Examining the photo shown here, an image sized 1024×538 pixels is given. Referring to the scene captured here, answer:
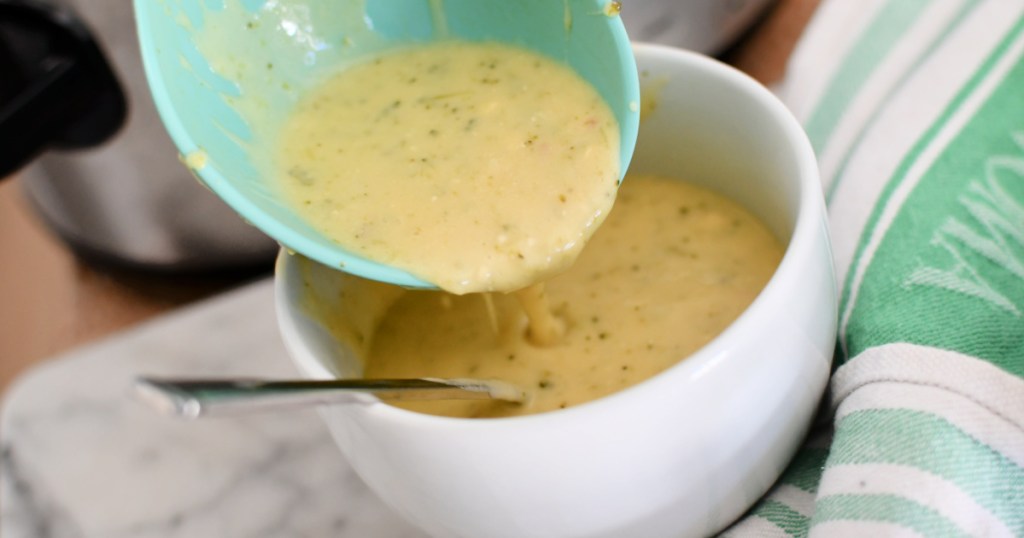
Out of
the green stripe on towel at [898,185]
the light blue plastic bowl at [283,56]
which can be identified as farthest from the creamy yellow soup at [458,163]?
the green stripe on towel at [898,185]

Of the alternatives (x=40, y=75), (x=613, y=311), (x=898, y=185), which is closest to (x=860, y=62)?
(x=898, y=185)

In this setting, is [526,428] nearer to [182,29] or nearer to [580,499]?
[580,499]

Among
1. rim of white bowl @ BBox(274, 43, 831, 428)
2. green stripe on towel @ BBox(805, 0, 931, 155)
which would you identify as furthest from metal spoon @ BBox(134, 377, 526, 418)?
green stripe on towel @ BBox(805, 0, 931, 155)

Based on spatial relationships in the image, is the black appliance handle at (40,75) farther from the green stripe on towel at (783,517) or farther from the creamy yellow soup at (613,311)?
the green stripe on towel at (783,517)

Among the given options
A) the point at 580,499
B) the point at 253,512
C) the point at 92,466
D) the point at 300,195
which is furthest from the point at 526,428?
the point at 92,466

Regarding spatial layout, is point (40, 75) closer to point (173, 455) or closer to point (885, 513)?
point (173, 455)

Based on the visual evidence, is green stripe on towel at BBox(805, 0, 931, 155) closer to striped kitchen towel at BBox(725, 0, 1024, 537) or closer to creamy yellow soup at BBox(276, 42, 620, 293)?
striped kitchen towel at BBox(725, 0, 1024, 537)
